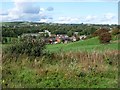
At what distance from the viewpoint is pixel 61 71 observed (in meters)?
7.87

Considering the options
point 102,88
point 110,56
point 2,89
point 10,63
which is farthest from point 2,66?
point 110,56

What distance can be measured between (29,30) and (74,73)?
4675mm

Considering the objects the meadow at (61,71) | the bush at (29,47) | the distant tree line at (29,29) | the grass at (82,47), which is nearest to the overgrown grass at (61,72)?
the meadow at (61,71)

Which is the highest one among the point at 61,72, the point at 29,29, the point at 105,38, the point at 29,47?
the point at 29,29

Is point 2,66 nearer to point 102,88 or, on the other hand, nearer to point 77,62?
point 77,62

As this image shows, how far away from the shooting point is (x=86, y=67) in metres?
8.39

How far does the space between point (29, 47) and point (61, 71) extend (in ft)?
8.63

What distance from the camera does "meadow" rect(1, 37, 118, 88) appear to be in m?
7.03

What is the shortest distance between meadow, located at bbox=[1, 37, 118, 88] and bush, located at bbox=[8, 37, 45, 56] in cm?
28

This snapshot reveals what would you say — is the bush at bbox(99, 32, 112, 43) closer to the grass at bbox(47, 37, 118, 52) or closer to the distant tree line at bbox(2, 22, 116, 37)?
the grass at bbox(47, 37, 118, 52)

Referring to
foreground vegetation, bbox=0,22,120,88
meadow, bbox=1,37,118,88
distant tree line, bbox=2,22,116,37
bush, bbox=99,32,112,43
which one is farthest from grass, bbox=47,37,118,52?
meadow, bbox=1,37,118,88

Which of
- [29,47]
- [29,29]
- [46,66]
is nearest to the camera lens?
[46,66]

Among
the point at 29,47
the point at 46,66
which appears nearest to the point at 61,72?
the point at 46,66

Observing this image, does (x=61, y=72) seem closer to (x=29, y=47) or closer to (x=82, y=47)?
(x=29, y=47)
